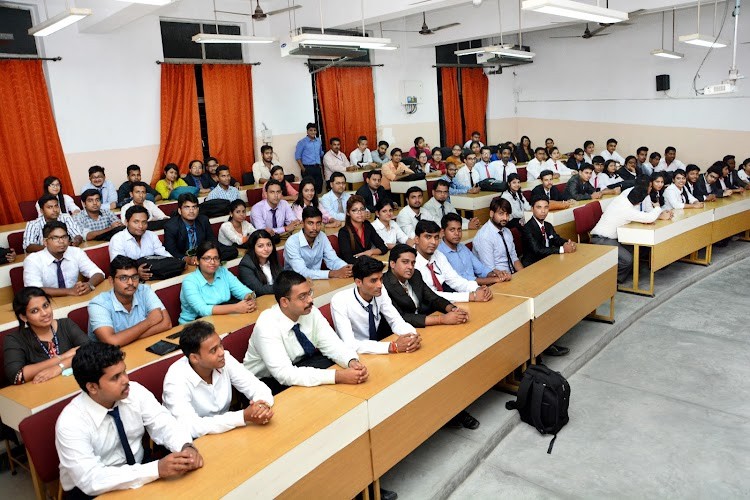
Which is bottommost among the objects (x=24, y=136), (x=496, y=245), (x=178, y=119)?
(x=496, y=245)

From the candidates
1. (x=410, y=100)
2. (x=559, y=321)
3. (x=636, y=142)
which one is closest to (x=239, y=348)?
(x=559, y=321)

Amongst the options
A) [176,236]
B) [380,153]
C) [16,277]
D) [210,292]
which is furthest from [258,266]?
[380,153]

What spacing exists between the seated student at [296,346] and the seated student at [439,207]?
3.38m

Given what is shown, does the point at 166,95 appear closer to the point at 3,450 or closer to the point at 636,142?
the point at 3,450

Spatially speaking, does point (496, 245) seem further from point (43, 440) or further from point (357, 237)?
point (43, 440)

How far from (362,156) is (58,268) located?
7.04 m

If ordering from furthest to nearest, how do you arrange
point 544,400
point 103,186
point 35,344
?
point 103,186, point 544,400, point 35,344

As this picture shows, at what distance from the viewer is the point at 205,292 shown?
4.00 metres

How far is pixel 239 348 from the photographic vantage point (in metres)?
3.33

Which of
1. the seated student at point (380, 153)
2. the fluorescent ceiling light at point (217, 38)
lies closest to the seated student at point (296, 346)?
the fluorescent ceiling light at point (217, 38)

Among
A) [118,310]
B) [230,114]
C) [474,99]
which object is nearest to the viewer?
[118,310]

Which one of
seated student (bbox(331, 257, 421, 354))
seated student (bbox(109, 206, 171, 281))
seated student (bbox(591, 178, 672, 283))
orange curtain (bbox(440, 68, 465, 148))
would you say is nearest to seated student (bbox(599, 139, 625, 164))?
orange curtain (bbox(440, 68, 465, 148))

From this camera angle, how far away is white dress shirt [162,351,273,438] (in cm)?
251

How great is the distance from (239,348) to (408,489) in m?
1.20
